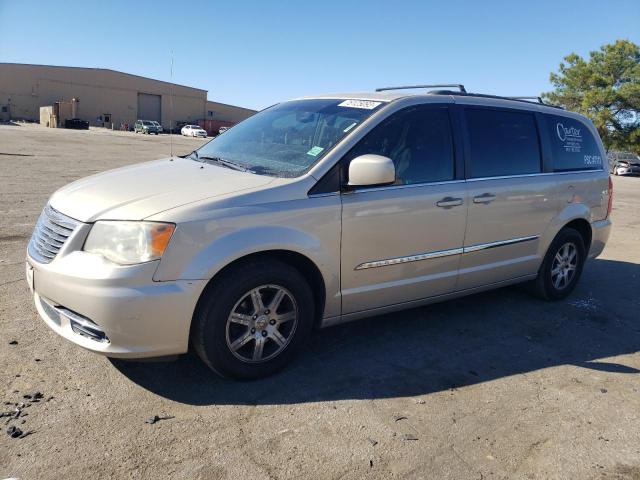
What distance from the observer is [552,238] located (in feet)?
16.8

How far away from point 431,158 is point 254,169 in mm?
1366

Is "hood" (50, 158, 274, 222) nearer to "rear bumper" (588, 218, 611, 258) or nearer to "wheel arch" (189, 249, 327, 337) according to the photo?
"wheel arch" (189, 249, 327, 337)

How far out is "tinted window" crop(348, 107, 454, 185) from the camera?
Result: 3.83 metres

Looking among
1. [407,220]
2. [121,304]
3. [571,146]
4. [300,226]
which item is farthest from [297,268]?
A: [571,146]

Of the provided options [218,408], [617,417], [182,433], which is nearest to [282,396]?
[218,408]

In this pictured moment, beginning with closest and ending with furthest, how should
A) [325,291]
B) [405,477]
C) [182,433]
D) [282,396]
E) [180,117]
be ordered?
[405,477]
[182,433]
[282,396]
[325,291]
[180,117]

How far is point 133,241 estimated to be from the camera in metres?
2.95

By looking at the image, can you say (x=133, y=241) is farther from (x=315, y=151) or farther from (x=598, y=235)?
(x=598, y=235)

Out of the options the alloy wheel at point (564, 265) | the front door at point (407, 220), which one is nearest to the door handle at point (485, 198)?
the front door at point (407, 220)

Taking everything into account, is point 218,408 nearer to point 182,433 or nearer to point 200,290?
point 182,433

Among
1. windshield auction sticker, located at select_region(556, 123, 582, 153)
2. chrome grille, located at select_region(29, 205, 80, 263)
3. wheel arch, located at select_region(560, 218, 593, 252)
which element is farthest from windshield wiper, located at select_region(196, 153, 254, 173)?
wheel arch, located at select_region(560, 218, 593, 252)

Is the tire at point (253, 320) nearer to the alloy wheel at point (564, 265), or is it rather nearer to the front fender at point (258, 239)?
the front fender at point (258, 239)

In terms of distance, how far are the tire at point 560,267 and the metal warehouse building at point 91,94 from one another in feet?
231

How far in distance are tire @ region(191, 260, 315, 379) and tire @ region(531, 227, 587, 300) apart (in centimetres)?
277
